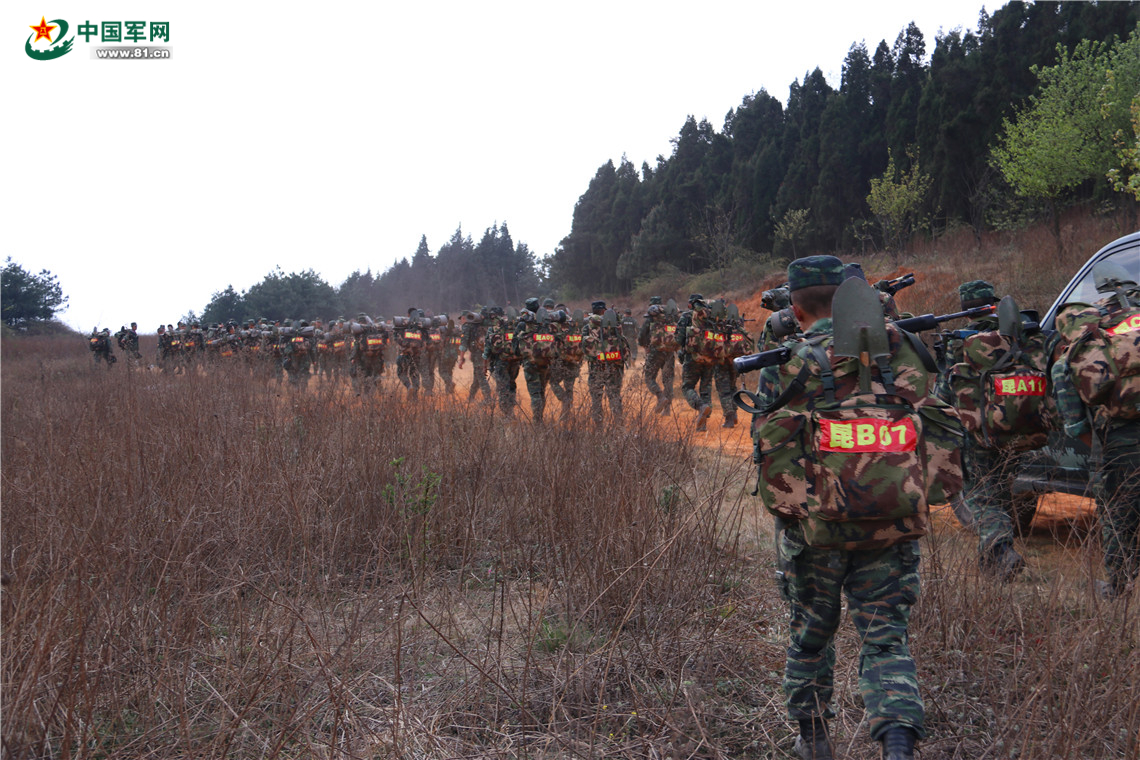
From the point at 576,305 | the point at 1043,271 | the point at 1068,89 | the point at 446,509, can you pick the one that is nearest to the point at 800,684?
the point at 446,509

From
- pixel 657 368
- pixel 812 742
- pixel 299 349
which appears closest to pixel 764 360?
pixel 812 742

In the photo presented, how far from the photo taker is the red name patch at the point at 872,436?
1.88m

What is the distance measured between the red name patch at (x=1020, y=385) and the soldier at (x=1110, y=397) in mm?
421

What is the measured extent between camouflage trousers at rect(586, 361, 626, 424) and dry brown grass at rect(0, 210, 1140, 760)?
175 millimetres

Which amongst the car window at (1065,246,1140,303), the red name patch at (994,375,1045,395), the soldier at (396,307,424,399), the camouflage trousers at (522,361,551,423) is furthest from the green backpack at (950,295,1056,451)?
the soldier at (396,307,424,399)

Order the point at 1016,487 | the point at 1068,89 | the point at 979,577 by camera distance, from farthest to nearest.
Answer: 1. the point at 1068,89
2. the point at 1016,487
3. the point at 979,577

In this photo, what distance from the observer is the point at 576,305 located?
1708 inches

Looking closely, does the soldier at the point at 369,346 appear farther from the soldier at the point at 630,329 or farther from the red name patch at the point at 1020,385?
the red name patch at the point at 1020,385

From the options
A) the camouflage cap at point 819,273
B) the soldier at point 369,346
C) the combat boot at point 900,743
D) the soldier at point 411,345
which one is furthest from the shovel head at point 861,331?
the soldier at point 369,346

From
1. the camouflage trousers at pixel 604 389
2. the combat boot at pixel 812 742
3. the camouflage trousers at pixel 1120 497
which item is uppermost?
the camouflage trousers at pixel 604 389

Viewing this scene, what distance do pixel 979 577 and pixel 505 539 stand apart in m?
2.33

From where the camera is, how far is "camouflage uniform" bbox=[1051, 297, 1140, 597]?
300 cm

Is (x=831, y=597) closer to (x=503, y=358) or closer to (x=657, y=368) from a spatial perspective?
(x=503, y=358)

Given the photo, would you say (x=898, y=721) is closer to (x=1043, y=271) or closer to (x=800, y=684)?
(x=800, y=684)
